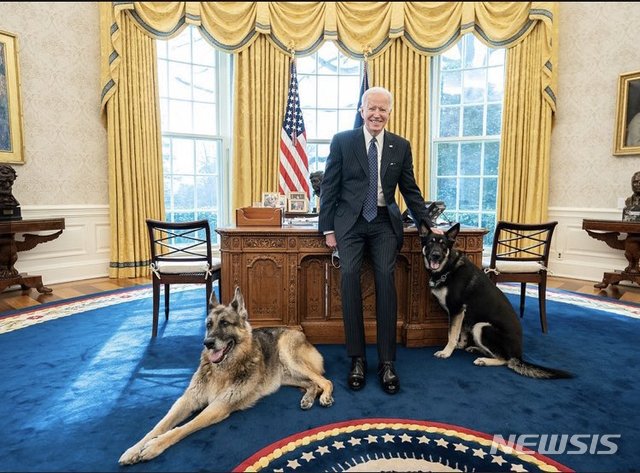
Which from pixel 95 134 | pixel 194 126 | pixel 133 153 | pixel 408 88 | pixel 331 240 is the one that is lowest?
Result: pixel 331 240

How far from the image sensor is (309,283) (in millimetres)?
3168

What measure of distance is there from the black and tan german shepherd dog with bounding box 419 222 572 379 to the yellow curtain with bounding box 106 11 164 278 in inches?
157

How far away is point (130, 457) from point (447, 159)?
18.8 ft

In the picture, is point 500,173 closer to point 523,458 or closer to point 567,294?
point 567,294

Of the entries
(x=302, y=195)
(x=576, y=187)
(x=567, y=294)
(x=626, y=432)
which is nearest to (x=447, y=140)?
(x=576, y=187)

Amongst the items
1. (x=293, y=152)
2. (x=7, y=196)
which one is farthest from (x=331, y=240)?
(x=7, y=196)

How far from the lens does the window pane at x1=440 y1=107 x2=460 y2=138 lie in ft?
20.7

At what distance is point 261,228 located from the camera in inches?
123

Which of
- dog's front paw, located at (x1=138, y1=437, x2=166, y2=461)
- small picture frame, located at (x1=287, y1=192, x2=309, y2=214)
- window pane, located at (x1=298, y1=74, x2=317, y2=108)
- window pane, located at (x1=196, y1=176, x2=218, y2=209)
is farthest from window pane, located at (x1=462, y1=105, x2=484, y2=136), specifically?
dog's front paw, located at (x1=138, y1=437, x2=166, y2=461)

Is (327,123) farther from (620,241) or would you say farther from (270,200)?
(620,241)

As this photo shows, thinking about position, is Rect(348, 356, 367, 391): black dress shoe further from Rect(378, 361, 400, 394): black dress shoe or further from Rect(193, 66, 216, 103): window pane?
Rect(193, 66, 216, 103): window pane

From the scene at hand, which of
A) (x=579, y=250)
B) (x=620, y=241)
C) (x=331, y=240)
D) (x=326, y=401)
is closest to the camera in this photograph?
(x=326, y=401)

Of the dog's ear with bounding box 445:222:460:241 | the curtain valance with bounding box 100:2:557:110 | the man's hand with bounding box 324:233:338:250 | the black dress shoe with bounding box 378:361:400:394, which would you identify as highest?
the curtain valance with bounding box 100:2:557:110

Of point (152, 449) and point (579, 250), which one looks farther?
point (579, 250)
